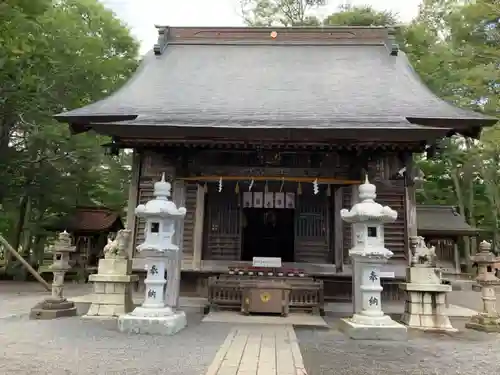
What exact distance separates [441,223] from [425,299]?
38.0ft

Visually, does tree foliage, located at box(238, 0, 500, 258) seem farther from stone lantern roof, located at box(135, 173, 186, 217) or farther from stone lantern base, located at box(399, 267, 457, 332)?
stone lantern roof, located at box(135, 173, 186, 217)

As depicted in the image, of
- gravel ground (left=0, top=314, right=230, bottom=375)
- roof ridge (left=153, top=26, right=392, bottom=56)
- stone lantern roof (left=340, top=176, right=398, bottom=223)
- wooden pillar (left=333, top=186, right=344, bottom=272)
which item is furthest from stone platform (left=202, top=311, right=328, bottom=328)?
roof ridge (left=153, top=26, right=392, bottom=56)

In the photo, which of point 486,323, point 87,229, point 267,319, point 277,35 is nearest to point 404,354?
point 486,323

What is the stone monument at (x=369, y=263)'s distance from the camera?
6258mm

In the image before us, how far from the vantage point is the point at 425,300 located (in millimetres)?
7332

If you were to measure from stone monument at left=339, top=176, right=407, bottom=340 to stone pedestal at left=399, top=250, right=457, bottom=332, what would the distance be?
40.3 inches

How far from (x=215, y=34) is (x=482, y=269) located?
1128cm

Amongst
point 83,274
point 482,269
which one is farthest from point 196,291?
point 83,274

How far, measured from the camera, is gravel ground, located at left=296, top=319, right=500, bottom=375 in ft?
15.0

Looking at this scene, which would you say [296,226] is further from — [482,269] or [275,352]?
[275,352]

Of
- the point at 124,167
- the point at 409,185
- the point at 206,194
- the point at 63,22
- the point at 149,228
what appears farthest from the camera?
the point at 124,167

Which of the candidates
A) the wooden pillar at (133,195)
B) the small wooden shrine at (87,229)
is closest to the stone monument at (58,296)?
the wooden pillar at (133,195)

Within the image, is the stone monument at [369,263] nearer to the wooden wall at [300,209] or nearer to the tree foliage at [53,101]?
the wooden wall at [300,209]

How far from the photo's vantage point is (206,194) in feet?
33.8
